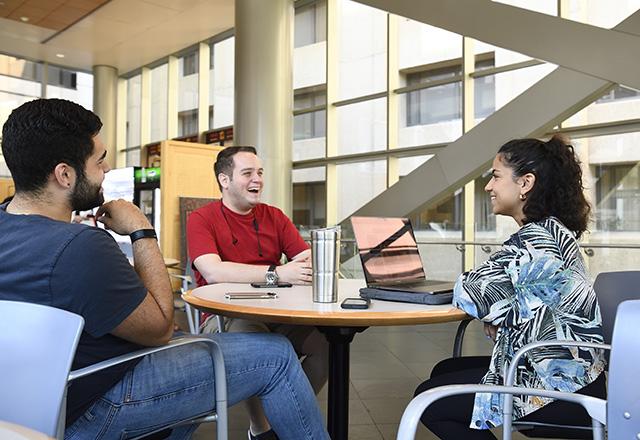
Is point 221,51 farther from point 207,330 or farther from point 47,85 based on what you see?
point 207,330

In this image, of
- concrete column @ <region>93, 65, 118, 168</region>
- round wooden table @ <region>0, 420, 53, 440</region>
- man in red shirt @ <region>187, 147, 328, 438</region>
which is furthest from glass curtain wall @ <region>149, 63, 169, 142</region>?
round wooden table @ <region>0, 420, 53, 440</region>

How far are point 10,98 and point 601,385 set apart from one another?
1336 centimetres

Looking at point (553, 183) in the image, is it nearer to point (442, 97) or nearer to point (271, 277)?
point (271, 277)

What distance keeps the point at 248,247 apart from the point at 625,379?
1.86 metres

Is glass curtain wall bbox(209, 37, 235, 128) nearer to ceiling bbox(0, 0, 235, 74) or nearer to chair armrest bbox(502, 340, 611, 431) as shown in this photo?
ceiling bbox(0, 0, 235, 74)

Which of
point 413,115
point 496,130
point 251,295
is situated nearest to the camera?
point 251,295

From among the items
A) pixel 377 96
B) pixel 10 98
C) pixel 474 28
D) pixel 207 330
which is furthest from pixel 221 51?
pixel 207 330

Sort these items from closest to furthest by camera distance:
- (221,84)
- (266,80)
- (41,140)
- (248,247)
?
1. (41,140)
2. (248,247)
3. (266,80)
4. (221,84)

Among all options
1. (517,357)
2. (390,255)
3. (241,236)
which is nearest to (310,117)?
(241,236)

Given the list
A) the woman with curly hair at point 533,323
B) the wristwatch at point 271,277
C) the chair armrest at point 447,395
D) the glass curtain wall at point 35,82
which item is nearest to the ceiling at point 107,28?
the glass curtain wall at point 35,82

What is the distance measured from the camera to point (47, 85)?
12844mm

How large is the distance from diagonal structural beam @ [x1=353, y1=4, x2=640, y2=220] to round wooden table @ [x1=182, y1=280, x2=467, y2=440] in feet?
12.6

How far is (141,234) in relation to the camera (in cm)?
154

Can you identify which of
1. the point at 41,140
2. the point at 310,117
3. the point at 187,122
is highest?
the point at 187,122
